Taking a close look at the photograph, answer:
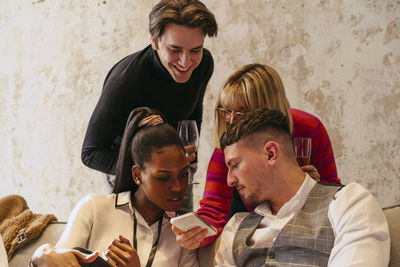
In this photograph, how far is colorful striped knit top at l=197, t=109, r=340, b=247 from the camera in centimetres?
191

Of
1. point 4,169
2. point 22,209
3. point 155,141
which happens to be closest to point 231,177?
point 155,141

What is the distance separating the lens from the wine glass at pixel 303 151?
1.84m

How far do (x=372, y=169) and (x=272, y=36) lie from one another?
3.48 ft

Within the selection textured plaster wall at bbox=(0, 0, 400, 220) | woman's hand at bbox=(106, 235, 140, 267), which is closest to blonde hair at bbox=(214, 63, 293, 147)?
woman's hand at bbox=(106, 235, 140, 267)

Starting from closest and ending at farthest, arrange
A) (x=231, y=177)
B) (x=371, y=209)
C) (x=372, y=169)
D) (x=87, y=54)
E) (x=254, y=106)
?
(x=371, y=209) < (x=231, y=177) < (x=254, y=106) < (x=372, y=169) < (x=87, y=54)

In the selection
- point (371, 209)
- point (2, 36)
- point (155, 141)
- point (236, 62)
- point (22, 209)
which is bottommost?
point (22, 209)

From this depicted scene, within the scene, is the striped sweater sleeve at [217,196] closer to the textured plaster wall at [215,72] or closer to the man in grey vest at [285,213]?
the man in grey vest at [285,213]

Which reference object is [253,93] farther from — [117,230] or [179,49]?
[117,230]

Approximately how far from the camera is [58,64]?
3826 millimetres

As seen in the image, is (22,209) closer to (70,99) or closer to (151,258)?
(151,258)

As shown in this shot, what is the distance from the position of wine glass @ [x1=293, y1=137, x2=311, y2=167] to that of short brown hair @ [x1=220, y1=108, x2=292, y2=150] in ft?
0.27

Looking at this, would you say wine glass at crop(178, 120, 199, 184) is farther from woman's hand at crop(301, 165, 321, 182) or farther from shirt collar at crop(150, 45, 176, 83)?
woman's hand at crop(301, 165, 321, 182)

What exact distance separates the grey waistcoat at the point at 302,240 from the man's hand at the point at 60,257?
0.51 metres

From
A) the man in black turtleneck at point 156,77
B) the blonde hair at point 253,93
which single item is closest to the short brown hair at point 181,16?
the man in black turtleneck at point 156,77
